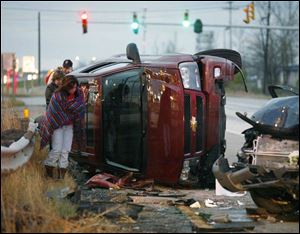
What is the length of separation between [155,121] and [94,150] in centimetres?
105

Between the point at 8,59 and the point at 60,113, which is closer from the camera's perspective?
the point at 60,113

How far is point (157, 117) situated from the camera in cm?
873

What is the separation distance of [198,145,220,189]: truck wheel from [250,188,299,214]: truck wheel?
2148 mm

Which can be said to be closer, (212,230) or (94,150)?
(212,230)

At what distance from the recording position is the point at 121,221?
630 centimetres

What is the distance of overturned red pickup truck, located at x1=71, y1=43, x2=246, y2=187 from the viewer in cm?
874

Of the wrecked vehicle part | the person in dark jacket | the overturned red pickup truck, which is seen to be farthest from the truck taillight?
the wrecked vehicle part

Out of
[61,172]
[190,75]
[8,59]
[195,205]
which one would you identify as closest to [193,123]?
[190,75]

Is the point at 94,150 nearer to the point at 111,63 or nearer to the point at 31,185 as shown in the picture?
the point at 111,63

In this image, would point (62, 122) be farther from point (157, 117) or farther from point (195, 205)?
point (195, 205)

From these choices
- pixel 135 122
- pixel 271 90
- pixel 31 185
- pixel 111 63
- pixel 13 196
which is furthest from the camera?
pixel 111 63

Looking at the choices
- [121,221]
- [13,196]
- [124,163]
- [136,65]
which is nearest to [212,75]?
[136,65]

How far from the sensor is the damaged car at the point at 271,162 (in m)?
6.37

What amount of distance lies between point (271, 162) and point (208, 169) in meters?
2.83
